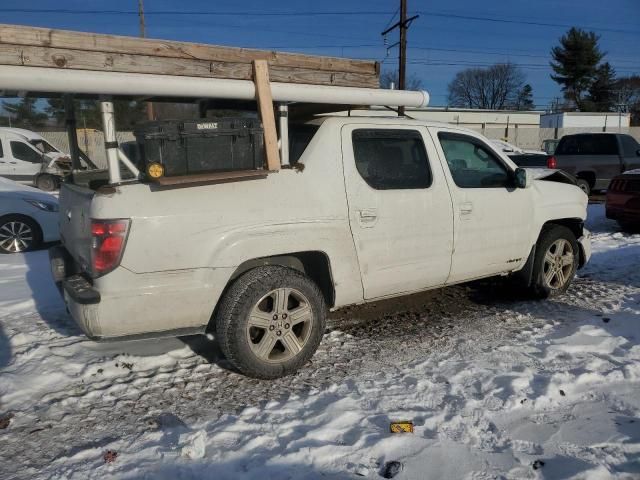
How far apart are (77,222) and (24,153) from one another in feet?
53.5

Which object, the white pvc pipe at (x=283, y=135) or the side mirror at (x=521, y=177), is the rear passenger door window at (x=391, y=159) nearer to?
the white pvc pipe at (x=283, y=135)

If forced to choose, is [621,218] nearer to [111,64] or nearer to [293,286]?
[293,286]

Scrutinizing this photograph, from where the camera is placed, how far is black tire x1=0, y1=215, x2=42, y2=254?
8.02 metres

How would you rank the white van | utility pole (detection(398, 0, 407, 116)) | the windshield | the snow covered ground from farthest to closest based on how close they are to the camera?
utility pole (detection(398, 0, 407, 116)) < the windshield < the white van < the snow covered ground

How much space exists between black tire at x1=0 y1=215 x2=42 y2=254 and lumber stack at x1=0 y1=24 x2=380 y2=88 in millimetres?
6053

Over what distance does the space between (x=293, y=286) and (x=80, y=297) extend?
1.37 metres

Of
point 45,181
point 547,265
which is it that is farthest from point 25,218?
point 45,181

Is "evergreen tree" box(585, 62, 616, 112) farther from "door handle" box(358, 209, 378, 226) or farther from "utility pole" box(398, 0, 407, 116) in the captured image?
"door handle" box(358, 209, 378, 226)

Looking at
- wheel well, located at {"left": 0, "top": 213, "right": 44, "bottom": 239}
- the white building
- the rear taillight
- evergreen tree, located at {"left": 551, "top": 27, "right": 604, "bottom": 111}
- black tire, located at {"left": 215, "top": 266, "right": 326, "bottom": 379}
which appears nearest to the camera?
the rear taillight

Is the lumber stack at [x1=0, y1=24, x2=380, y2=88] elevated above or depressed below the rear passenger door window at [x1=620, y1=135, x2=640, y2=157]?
above

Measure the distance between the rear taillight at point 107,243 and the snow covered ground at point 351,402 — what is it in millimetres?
970

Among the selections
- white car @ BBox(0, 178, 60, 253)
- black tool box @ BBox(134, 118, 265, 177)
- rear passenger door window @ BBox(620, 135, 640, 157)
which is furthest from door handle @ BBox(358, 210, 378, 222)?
rear passenger door window @ BBox(620, 135, 640, 157)

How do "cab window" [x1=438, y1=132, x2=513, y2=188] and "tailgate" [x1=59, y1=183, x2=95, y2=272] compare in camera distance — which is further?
"cab window" [x1=438, y1=132, x2=513, y2=188]

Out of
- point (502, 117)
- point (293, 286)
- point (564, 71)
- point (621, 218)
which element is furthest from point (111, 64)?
point (564, 71)
